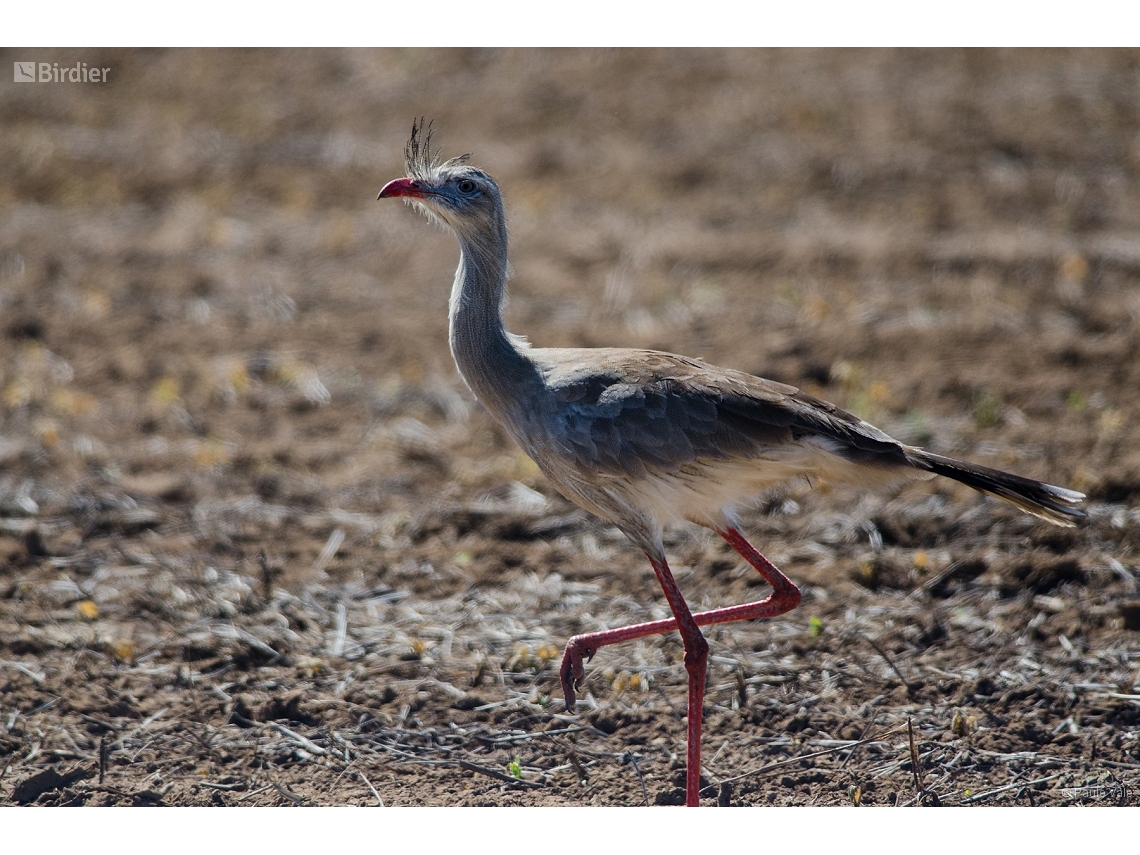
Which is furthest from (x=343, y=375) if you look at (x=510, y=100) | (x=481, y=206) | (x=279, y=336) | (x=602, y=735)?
(x=510, y=100)

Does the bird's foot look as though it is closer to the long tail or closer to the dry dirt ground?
the dry dirt ground

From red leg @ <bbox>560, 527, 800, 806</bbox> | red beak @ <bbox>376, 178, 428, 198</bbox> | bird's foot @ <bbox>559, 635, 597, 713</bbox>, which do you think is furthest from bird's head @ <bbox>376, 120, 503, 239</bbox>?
bird's foot @ <bbox>559, 635, 597, 713</bbox>

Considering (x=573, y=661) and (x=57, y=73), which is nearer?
(x=573, y=661)

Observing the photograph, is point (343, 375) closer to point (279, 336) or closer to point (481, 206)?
point (279, 336)

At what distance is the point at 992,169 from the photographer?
9.23m

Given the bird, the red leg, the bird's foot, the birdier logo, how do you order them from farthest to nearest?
1. the birdier logo
2. the bird's foot
3. the bird
4. the red leg

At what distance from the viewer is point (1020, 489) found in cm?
389

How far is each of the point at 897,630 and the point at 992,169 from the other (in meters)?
5.68

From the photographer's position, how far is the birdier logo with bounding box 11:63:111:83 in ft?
37.4

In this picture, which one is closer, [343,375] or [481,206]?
[481,206]

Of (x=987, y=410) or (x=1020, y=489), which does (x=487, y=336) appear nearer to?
(x=1020, y=489)

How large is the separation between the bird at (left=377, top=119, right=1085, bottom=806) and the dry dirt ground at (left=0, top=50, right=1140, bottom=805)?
601mm

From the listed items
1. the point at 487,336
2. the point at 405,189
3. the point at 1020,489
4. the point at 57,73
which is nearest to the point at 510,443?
the point at 487,336

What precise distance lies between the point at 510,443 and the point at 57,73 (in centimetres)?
751
